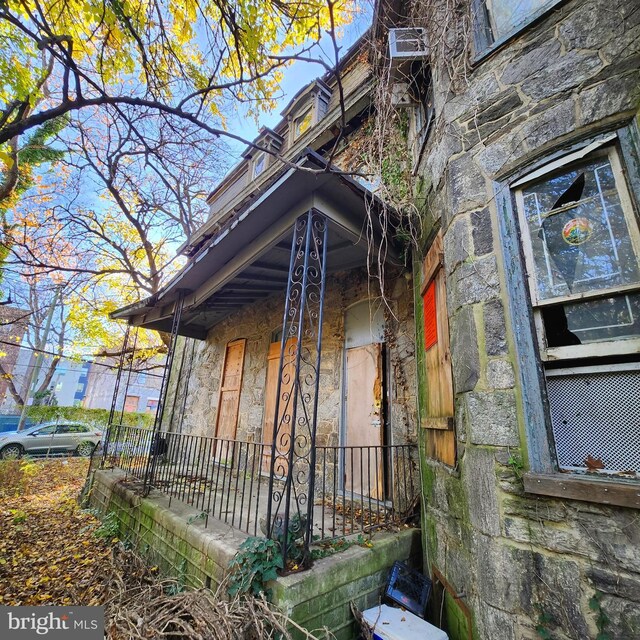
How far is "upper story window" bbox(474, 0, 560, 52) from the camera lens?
2.27 meters

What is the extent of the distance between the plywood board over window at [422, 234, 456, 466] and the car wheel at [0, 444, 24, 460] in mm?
13196

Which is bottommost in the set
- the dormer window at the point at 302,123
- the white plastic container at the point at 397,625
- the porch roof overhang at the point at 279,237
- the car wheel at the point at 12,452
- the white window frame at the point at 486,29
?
the car wheel at the point at 12,452

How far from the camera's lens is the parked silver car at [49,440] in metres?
10.2

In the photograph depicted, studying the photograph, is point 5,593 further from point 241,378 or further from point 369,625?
point 241,378

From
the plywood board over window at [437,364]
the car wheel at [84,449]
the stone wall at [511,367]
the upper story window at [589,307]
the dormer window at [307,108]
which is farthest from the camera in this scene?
the car wheel at [84,449]

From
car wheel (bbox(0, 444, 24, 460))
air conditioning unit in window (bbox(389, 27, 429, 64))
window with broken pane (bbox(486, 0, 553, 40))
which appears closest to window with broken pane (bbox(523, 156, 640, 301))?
window with broken pane (bbox(486, 0, 553, 40))

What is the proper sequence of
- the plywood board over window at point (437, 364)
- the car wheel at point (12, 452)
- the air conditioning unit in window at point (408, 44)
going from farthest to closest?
the car wheel at point (12, 452), the air conditioning unit in window at point (408, 44), the plywood board over window at point (437, 364)

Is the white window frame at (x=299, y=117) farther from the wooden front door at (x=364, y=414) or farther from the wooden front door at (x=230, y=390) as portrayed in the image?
the wooden front door at (x=364, y=414)

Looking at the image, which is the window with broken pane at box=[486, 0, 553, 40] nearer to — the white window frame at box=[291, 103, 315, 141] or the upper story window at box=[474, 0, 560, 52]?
the upper story window at box=[474, 0, 560, 52]

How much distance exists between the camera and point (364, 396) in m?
4.21

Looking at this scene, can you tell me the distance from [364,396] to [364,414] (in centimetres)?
23

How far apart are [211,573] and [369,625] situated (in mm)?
1213

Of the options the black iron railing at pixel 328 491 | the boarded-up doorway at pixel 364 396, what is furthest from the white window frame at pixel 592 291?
the boarded-up doorway at pixel 364 396

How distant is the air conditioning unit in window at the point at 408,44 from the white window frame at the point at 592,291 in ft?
8.45
